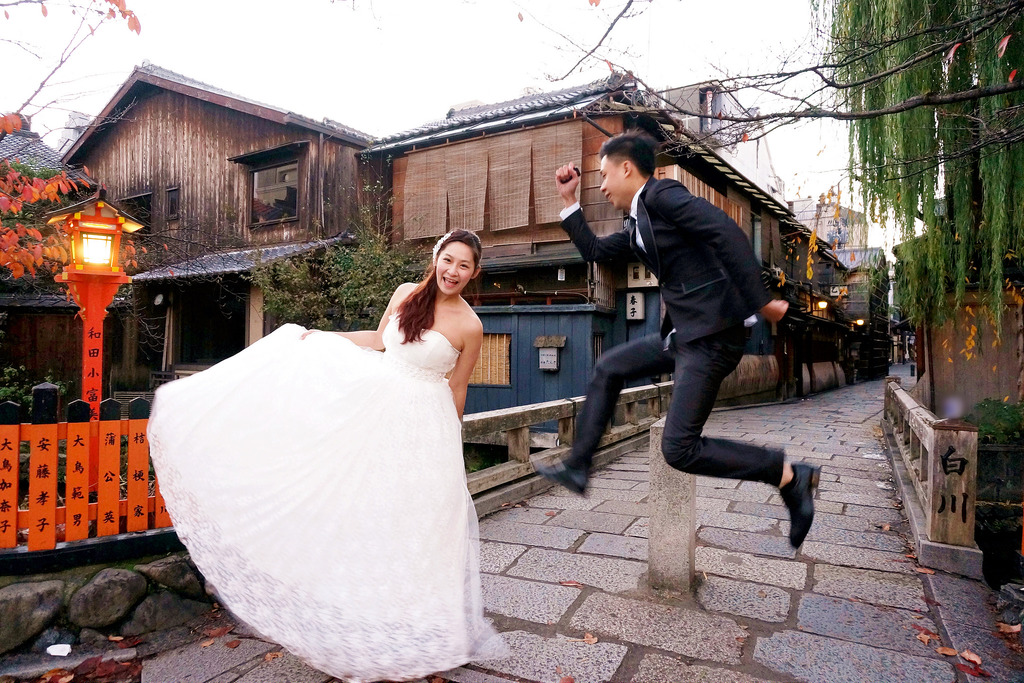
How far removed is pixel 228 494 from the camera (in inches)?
111

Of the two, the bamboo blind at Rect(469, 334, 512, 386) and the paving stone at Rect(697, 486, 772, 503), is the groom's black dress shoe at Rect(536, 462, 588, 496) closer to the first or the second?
the paving stone at Rect(697, 486, 772, 503)

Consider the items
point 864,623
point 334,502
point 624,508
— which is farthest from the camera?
point 624,508

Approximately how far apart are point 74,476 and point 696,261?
390 cm

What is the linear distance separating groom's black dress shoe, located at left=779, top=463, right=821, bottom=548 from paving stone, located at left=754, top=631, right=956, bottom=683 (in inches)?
20.6

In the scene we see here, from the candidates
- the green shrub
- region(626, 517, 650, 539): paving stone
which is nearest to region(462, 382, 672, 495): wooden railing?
region(626, 517, 650, 539): paving stone

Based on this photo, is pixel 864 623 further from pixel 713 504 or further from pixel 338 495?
pixel 338 495

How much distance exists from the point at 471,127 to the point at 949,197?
9.60 m

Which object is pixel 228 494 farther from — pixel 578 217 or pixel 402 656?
pixel 578 217

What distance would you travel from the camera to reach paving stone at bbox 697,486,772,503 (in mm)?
6137

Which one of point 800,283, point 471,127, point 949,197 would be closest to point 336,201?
point 471,127

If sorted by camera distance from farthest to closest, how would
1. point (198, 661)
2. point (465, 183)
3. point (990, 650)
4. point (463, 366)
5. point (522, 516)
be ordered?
point (465, 183)
point (522, 516)
point (463, 366)
point (198, 661)
point (990, 650)

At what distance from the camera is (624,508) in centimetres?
579

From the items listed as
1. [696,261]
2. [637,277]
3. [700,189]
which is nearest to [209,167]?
[637,277]

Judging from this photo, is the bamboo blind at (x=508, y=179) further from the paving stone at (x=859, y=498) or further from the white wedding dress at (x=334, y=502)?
the white wedding dress at (x=334, y=502)
